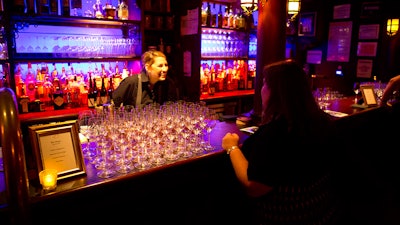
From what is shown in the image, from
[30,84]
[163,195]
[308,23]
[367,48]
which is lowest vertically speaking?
[163,195]

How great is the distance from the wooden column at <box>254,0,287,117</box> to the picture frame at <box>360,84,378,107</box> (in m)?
1.30

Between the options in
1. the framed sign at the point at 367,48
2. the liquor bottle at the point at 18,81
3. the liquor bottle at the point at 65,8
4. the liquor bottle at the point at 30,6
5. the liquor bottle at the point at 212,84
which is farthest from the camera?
the framed sign at the point at 367,48

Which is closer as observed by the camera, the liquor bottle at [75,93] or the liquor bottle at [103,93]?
the liquor bottle at [75,93]

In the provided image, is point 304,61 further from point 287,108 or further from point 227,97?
point 287,108

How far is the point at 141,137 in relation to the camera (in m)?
2.00

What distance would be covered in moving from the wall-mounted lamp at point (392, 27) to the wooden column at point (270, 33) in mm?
4015

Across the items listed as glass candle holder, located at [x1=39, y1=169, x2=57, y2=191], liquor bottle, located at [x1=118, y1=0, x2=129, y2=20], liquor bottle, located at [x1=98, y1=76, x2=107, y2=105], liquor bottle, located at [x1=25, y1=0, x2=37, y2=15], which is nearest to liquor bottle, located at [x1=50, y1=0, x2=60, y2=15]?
liquor bottle, located at [x1=25, y1=0, x2=37, y2=15]

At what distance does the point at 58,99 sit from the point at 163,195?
7.85ft

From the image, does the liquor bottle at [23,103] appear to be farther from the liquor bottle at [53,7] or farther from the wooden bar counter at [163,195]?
the wooden bar counter at [163,195]

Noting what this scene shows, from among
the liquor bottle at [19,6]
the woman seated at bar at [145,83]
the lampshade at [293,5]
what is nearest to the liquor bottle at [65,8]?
the liquor bottle at [19,6]

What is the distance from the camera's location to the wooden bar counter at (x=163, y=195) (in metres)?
1.56

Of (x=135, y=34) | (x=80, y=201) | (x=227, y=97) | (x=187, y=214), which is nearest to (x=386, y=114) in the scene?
(x=227, y=97)

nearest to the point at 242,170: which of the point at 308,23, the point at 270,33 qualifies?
the point at 270,33

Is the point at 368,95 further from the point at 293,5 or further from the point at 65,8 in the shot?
the point at 65,8
